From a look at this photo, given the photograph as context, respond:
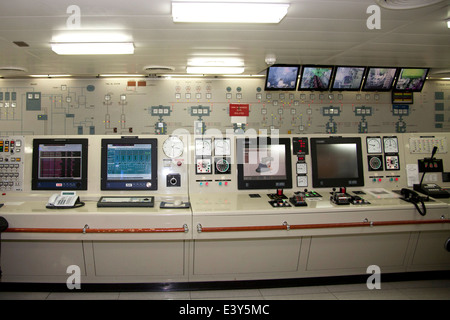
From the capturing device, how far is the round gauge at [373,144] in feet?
9.06

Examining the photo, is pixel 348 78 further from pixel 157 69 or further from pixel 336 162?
pixel 157 69

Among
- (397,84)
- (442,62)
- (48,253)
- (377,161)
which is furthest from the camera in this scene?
(397,84)

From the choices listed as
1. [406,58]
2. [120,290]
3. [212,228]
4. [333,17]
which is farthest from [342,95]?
[120,290]

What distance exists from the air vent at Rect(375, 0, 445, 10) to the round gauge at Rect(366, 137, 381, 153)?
1198 millimetres

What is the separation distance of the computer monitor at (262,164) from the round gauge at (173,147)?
55 cm

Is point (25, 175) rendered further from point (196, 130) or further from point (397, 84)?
point (397, 84)

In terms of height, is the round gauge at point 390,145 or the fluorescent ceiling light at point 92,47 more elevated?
the fluorescent ceiling light at point 92,47

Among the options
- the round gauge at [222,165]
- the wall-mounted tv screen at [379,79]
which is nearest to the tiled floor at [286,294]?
the round gauge at [222,165]

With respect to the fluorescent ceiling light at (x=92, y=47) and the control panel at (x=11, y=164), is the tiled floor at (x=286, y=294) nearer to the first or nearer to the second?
the control panel at (x=11, y=164)

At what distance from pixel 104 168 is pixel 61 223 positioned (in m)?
0.59

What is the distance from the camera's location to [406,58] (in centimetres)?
391

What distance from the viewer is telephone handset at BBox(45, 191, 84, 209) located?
2.27m

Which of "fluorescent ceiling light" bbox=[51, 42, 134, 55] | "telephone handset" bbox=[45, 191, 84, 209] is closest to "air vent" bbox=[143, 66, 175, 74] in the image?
"fluorescent ceiling light" bbox=[51, 42, 134, 55]

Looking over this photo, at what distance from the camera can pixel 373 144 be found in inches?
109
